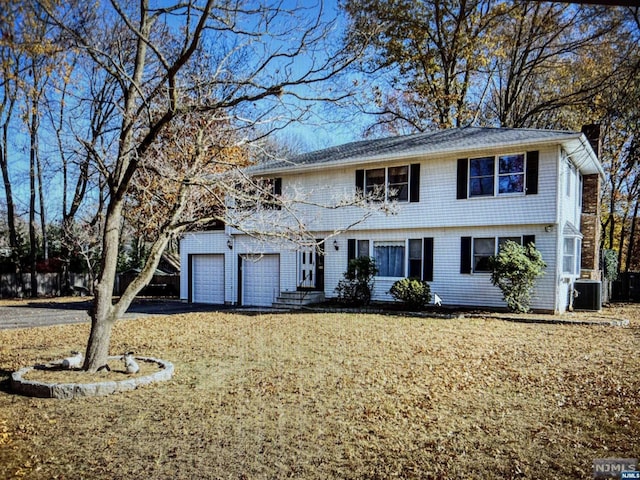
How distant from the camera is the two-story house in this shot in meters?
14.3

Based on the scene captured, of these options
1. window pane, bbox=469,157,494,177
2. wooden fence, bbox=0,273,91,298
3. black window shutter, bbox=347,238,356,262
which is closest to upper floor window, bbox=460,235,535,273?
window pane, bbox=469,157,494,177

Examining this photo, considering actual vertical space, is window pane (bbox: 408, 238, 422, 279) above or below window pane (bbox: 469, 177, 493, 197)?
below

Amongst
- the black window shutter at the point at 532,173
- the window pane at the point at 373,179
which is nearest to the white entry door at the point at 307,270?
the window pane at the point at 373,179

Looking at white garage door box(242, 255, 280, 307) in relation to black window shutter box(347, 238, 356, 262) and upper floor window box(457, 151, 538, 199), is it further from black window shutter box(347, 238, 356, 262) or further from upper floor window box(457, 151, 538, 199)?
upper floor window box(457, 151, 538, 199)

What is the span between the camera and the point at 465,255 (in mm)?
15289

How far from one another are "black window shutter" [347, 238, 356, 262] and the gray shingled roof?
2.81 m

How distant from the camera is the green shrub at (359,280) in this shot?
52.4 feet

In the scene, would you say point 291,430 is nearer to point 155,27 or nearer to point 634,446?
point 634,446

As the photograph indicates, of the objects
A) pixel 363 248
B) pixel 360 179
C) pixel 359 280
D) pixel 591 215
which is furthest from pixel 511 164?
pixel 591 215

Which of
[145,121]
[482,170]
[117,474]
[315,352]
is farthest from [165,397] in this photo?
[482,170]

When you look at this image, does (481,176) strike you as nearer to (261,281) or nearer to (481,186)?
(481,186)

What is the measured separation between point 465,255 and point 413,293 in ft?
6.98

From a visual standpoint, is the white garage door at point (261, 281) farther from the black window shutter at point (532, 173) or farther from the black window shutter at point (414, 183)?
the black window shutter at point (532, 173)

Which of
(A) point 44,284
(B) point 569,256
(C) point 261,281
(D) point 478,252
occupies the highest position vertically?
(D) point 478,252
